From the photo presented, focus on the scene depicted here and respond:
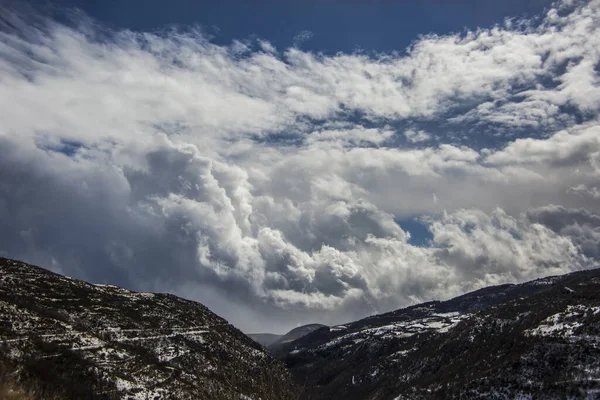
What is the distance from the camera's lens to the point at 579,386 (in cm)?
10062

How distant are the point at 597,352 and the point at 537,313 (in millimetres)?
69851

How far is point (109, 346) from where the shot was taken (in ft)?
336

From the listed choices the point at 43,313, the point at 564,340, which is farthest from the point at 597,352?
the point at 43,313

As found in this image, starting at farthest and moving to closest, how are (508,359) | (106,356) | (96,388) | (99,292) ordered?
1. (99,292)
2. (508,359)
3. (106,356)
4. (96,388)

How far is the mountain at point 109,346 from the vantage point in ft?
246

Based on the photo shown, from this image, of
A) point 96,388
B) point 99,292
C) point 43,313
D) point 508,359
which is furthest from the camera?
point 99,292

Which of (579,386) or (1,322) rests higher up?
(1,322)

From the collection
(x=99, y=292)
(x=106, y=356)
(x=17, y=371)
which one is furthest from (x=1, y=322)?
(x=99, y=292)

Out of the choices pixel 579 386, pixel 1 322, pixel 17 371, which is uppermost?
pixel 1 322

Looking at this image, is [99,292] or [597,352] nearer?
[597,352]

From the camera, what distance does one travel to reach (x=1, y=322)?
294 feet

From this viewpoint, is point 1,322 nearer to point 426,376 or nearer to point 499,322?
point 426,376

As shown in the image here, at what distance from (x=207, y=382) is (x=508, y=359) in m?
95.6

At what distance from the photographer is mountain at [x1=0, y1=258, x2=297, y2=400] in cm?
7488
